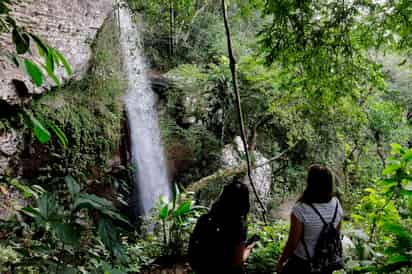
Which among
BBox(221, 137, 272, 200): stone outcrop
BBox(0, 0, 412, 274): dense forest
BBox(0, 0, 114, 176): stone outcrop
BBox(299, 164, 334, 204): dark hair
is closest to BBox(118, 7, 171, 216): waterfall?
BBox(0, 0, 412, 274): dense forest

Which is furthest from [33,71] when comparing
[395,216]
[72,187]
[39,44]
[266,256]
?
[266,256]

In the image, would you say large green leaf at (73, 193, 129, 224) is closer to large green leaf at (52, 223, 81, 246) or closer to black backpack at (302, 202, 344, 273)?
large green leaf at (52, 223, 81, 246)

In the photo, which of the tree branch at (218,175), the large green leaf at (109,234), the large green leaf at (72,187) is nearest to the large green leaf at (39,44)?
the large green leaf at (72,187)

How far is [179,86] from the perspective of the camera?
25.4 ft

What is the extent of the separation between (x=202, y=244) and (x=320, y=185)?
86cm

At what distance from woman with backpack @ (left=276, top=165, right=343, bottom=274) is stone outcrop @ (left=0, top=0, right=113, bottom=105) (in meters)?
3.96

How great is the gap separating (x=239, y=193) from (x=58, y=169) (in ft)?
13.0

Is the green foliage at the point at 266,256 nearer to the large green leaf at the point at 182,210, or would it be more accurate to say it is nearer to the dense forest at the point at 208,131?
the dense forest at the point at 208,131

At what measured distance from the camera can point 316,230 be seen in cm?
203

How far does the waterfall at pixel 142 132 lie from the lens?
7.25 meters

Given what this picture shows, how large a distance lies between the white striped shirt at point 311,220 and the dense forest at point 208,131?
338 millimetres

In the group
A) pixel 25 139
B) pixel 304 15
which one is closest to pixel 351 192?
pixel 304 15

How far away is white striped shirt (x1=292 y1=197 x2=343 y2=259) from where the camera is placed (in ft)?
6.64

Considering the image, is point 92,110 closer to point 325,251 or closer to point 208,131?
point 208,131
